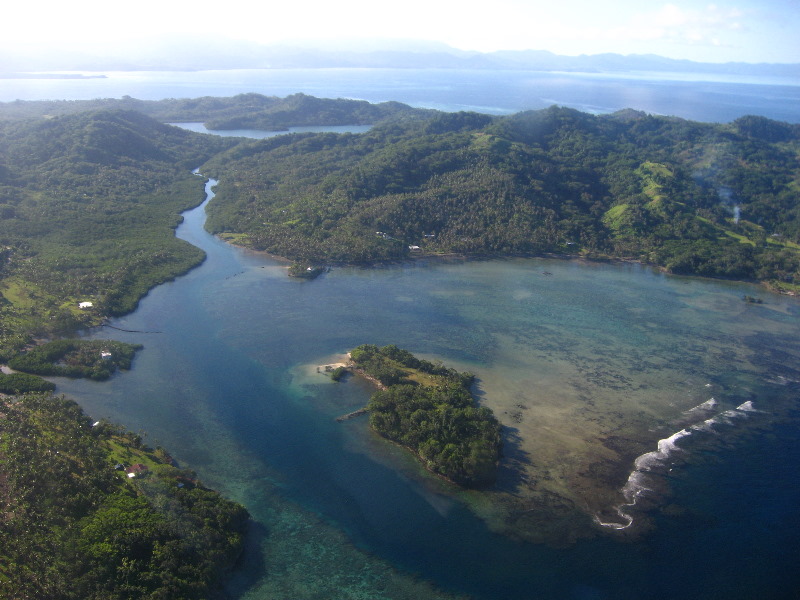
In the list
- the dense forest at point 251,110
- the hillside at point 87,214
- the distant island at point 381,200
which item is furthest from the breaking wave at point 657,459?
the dense forest at point 251,110

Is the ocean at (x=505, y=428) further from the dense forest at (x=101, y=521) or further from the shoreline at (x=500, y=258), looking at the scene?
the shoreline at (x=500, y=258)

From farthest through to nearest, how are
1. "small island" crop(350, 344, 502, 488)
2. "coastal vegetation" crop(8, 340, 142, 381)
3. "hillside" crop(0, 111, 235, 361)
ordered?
1. "hillside" crop(0, 111, 235, 361)
2. "coastal vegetation" crop(8, 340, 142, 381)
3. "small island" crop(350, 344, 502, 488)

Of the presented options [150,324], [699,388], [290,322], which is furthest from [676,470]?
[150,324]

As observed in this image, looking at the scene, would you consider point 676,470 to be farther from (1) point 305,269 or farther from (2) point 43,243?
(2) point 43,243

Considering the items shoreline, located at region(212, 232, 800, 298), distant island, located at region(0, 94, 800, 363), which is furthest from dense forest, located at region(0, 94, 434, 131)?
shoreline, located at region(212, 232, 800, 298)

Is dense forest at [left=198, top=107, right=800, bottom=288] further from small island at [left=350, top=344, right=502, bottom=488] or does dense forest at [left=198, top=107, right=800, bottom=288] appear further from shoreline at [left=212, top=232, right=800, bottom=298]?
small island at [left=350, top=344, right=502, bottom=488]

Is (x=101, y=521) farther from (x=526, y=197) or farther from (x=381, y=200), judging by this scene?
(x=526, y=197)
